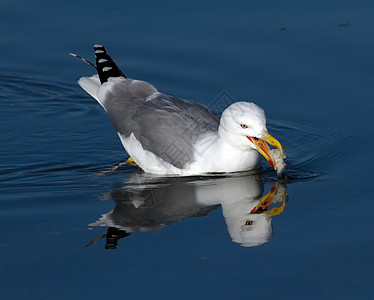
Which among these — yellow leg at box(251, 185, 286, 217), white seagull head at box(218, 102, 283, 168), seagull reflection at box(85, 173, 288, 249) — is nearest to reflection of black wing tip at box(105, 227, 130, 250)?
seagull reflection at box(85, 173, 288, 249)

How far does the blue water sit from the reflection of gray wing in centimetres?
37

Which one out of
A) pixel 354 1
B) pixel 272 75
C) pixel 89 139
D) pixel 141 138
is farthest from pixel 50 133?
pixel 354 1

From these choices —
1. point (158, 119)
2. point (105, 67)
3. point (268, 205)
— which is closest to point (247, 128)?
point (268, 205)

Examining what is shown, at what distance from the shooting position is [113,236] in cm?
686

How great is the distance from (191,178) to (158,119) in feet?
2.59

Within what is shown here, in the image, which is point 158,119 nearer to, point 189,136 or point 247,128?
point 189,136

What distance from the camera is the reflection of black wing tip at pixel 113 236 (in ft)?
21.9

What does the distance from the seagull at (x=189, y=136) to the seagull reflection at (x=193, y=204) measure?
0.16 m

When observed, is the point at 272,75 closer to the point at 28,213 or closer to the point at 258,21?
the point at 258,21

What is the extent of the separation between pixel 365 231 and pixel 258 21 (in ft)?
18.9

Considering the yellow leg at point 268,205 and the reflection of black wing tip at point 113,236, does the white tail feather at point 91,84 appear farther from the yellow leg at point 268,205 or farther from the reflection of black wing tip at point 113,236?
the reflection of black wing tip at point 113,236

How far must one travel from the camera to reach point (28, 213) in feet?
24.0

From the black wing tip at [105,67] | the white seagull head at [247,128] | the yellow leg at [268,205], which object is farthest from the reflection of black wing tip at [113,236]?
the black wing tip at [105,67]

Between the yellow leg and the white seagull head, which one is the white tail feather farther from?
the yellow leg
